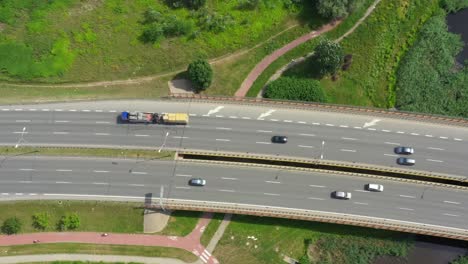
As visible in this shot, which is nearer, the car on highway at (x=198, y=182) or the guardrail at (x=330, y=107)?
the car on highway at (x=198, y=182)

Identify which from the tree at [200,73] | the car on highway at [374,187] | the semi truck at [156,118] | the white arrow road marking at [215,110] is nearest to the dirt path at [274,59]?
the white arrow road marking at [215,110]

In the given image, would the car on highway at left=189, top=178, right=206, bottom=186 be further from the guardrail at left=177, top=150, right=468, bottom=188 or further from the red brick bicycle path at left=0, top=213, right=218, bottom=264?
the red brick bicycle path at left=0, top=213, right=218, bottom=264

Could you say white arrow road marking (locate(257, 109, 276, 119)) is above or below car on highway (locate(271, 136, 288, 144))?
above

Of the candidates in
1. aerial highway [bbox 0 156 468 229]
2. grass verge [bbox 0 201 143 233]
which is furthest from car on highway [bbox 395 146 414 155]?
grass verge [bbox 0 201 143 233]

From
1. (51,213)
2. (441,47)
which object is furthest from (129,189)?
(441,47)

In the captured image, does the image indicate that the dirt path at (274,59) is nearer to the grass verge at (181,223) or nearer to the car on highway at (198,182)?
the car on highway at (198,182)

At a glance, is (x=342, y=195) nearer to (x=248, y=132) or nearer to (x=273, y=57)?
(x=248, y=132)

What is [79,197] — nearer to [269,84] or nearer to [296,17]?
[269,84]
